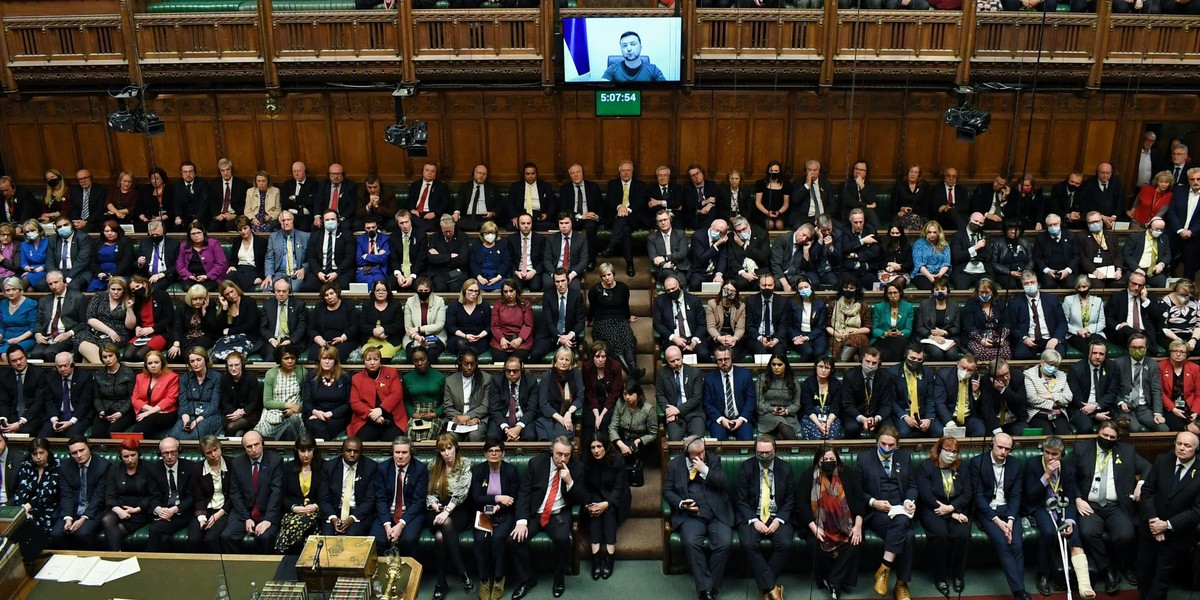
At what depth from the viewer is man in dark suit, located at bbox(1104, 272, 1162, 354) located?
929 cm

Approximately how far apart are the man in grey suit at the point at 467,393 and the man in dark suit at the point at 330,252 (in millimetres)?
2166

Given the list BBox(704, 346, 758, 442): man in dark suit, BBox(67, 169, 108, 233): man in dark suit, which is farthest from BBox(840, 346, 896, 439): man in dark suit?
BBox(67, 169, 108, 233): man in dark suit

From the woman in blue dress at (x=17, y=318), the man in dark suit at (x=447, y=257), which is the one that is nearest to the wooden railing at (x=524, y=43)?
the man in dark suit at (x=447, y=257)

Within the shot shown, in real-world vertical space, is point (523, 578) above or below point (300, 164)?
below

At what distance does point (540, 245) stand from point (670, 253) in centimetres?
125

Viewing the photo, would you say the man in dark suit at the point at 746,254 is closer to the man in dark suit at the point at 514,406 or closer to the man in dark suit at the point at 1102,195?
the man in dark suit at the point at 514,406

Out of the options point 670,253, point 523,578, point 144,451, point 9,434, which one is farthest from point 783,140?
point 9,434

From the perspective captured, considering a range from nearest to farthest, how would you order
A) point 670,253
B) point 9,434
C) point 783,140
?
1. point 9,434
2. point 670,253
3. point 783,140

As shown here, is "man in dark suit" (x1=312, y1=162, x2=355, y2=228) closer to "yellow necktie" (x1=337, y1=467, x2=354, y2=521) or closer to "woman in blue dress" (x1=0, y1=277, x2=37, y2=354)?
"woman in blue dress" (x1=0, y1=277, x2=37, y2=354)

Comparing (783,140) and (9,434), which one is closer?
(9,434)

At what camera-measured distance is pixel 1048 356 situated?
8.45 m

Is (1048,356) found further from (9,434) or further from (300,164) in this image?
(9,434)

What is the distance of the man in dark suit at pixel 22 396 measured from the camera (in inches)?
336

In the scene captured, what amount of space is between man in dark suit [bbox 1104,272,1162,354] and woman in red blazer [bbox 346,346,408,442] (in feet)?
20.7
